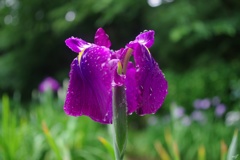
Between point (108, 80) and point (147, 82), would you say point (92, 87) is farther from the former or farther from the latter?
point (147, 82)

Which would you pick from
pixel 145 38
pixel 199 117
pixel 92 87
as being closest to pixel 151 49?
pixel 199 117

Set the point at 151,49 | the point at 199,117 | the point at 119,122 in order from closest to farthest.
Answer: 1. the point at 119,122
2. the point at 199,117
3. the point at 151,49

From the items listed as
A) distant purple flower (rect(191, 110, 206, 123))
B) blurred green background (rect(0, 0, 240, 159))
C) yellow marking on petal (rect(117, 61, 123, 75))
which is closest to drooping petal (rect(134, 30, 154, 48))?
yellow marking on petal (rect(117, 61, 123, 75))

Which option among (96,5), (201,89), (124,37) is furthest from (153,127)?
(124,37)

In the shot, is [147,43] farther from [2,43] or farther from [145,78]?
[2,43]

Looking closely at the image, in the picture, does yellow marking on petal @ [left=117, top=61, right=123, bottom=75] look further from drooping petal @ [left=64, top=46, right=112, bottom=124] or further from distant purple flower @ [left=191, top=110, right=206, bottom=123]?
distant purple flower @ [left=191, top=110, right=206, bottom=123]

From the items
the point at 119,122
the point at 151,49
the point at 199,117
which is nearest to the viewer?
the point at 119,122
